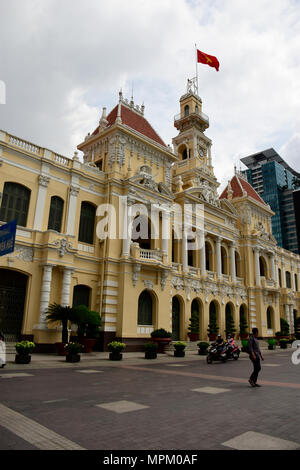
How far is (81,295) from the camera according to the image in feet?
75.7

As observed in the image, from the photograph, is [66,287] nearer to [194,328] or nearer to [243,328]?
[194,328]

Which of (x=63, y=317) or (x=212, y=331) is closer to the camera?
(x=63, y=317)

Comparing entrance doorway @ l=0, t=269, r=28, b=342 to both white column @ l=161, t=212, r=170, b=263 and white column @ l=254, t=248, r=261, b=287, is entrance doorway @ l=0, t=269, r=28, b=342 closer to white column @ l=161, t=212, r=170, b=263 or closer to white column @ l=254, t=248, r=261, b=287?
white column @ l=161, t=212, r=170, b=263

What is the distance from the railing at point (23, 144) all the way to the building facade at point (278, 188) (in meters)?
101

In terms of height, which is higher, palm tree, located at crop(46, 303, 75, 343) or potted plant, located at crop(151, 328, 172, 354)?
palm tree, located at crop(46, 303, 75, 343)

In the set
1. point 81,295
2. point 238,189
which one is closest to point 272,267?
point 238,189

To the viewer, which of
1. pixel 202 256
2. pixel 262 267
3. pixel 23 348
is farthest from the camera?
pixel 262 267

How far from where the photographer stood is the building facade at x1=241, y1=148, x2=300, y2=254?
111 m

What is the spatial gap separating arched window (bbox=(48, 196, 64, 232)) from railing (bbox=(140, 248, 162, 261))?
6193mm

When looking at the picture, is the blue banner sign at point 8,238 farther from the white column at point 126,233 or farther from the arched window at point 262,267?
the arched window at point 262,267

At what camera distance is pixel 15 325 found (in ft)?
63.7

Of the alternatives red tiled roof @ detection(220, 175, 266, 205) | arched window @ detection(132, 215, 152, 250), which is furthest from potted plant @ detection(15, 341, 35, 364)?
red tiled roof @ detection(220, 175, 266, 205)

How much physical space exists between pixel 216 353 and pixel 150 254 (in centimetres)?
926
